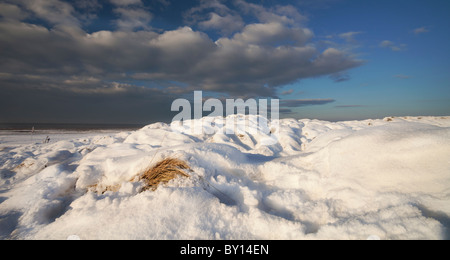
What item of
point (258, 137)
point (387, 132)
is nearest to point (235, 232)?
point (387, 132)

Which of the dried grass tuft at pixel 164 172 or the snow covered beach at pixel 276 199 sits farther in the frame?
the dried grass tuft at pixel 164 172

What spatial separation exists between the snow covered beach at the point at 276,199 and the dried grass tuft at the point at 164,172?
3.2 inches

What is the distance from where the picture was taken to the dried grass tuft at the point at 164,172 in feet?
6.55

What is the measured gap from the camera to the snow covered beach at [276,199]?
1.29m

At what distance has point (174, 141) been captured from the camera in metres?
6.02

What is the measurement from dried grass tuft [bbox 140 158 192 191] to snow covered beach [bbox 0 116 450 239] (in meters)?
0.08

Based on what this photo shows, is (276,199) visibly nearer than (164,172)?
Yes

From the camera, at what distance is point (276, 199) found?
1.78 m

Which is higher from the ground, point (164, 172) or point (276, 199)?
point (164, 172)

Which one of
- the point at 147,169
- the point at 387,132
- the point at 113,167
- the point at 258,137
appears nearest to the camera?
the point at 387,132

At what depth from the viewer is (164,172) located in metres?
2.09

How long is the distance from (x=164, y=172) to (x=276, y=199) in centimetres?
125
